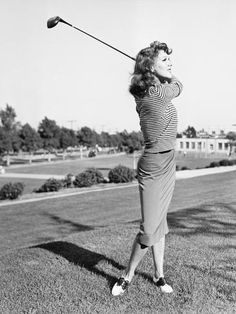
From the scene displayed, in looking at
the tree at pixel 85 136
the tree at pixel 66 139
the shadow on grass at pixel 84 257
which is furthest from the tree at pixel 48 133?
the shadow on grass at pixel 84 257

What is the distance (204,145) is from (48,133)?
44941mm

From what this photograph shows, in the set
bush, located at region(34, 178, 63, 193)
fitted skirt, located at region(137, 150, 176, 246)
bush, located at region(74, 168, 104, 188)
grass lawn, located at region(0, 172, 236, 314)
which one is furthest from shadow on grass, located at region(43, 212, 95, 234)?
bush, located at region(74, 168, 104, 188)

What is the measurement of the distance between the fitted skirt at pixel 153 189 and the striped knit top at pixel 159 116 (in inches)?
3.6

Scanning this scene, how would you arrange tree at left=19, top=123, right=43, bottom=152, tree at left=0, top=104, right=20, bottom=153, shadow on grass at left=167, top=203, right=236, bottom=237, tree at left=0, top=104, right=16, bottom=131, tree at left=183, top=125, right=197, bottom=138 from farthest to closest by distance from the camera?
tree at left=183, top=125, right=197, bottom=138 < tree at left=0, top=104, right=16, bottom=131 < tree at left=19, top=123, right=43, bottom=152 < tree at left=0, top=104, right=20, bottom=153 < shadow on grass at left=167, top=203, right=236, bottom=237

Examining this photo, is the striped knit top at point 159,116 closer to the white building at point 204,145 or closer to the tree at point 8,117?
the tree at point 8,117

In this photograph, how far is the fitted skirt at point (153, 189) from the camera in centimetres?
348

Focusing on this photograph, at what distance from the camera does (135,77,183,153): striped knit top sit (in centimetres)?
342

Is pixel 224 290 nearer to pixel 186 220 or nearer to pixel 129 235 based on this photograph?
pixel 129 235

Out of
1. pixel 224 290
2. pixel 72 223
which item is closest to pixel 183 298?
pixel 224 290

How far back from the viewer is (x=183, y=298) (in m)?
3.64

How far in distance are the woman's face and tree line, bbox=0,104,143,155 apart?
43.4 m

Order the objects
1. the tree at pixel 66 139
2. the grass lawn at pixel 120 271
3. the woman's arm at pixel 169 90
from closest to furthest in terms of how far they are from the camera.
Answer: the woman's arm at pixel 169 90, the grass lawn at pixel 120 271, the tree at pixel 66 139

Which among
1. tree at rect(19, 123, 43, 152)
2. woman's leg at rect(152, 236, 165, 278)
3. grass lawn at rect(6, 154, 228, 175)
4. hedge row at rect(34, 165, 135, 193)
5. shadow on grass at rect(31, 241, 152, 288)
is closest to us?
woman's leg at rect(152, 236, 165, 278)

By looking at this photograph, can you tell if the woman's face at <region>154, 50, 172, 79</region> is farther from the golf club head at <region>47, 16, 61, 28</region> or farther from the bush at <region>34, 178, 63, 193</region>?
the bush at <region>34, 178, 63, 193</region>
